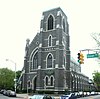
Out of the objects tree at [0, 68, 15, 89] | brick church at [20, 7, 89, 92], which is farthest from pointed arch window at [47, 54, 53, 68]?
tree at [0, 68, 15, 89]

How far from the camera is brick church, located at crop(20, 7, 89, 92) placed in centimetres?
6894

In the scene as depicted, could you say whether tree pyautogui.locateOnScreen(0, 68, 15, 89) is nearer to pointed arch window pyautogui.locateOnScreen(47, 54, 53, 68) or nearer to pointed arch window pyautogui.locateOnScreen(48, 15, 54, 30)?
pointed arch window pyautogui.locateOnScreen(47, 54, 53, 68)

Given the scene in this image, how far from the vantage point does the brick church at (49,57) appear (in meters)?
68.9

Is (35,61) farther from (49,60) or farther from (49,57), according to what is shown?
(49,57)

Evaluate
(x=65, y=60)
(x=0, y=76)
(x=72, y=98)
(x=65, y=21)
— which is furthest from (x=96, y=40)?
(x=0, y=76)

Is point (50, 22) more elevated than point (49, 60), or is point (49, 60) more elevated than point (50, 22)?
point (50, 22)

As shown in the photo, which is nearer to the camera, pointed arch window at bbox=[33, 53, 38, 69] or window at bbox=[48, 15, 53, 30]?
pointed arch window at bbox=[33, 53, 38, 69]

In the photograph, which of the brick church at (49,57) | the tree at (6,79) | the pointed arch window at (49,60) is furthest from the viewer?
the tree at (6,79)

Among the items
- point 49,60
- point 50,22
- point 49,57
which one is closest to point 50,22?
point 50,22

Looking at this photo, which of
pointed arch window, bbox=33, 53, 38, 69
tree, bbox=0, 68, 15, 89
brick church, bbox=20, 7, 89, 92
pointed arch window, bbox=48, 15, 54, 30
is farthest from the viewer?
tree, bbox=0, 68, 15, 89

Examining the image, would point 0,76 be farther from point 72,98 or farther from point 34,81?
point 72,98

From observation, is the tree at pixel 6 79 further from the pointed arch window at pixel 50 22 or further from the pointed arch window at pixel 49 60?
the pointed arch window at pixel 50 22

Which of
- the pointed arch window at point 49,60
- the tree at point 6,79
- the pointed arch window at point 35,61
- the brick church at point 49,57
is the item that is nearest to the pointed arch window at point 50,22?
the brick church at point 49,57

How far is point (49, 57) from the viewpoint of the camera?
237ft
